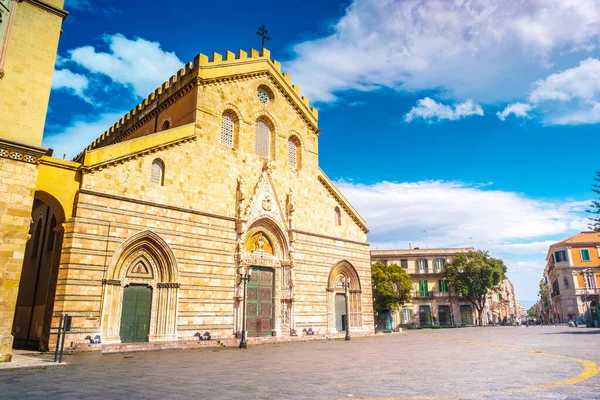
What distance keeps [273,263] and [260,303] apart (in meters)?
2.47

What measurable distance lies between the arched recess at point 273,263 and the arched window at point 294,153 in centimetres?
501

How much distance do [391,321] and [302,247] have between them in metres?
30.8

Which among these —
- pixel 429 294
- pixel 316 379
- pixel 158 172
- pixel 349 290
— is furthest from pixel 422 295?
pixel 316 379

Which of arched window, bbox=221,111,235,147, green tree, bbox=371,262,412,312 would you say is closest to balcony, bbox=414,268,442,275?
green tree, bbox=371,262,412,312

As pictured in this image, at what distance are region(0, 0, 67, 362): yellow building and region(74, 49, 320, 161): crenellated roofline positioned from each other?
804 centimetres

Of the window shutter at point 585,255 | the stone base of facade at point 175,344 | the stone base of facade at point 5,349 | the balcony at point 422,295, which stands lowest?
the stone base of facade at point 175,344

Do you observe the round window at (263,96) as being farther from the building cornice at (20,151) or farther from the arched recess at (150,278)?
the building cornice at (20,151)

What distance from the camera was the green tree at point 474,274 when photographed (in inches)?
2201

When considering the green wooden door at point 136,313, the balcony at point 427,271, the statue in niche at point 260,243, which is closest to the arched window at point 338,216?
the statue in niche at point 260,243

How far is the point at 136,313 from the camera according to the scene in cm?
1823

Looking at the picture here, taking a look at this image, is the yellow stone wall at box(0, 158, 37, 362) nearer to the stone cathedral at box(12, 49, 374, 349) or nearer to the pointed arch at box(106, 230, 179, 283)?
the stone cathedral at box(12, 49, 374, 349)

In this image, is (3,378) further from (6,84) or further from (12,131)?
(6,84)

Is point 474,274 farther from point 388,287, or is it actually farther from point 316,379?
point 316,379

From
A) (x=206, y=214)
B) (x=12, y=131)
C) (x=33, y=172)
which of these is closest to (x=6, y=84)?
(x=12, y=131)
